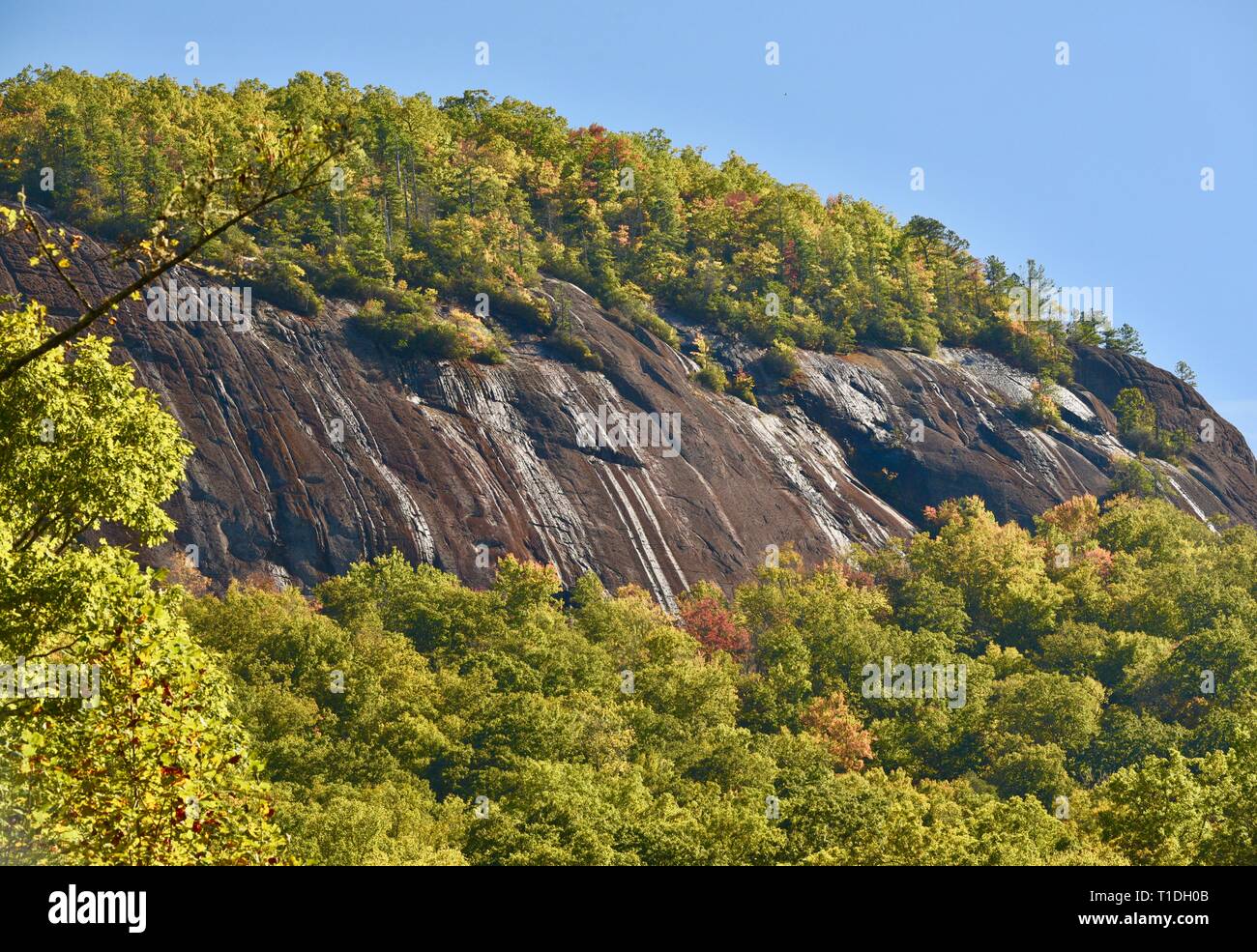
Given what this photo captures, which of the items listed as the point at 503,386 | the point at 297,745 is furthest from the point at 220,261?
the point at 297,745

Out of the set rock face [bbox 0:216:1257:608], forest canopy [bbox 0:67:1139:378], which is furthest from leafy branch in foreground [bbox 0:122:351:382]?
forest canopy [bbox 0:67:1139:378]

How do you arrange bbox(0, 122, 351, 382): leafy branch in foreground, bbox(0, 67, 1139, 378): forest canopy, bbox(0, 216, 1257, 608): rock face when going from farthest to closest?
1. bbox(0, 67, 1139, 378): forest canopy
2. bbox(0, 216, 1257, 608): rock face
3. bbox(0, 122, 351, 382): leafy branch in foreground

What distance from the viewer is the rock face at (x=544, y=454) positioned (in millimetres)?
77750

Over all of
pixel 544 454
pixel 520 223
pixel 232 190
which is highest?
pixel 520 223

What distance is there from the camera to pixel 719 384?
109 m

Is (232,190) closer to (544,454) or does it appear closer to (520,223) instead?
(544,454)

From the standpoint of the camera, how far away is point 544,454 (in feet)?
292

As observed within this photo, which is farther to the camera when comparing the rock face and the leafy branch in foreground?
the rock face

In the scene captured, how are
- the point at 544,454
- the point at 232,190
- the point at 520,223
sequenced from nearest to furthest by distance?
the point at 232,190 < the point at 544,454 < the point at 520,223

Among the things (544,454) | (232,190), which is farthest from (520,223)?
(232,190)

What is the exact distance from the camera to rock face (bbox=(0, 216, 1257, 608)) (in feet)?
255

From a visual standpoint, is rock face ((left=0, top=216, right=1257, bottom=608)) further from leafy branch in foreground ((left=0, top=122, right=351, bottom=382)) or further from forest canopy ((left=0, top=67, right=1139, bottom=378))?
leafy branch in foreground ((left=0, top=122, right=351, bottom=382))

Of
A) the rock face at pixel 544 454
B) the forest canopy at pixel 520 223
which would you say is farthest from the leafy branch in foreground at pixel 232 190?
the forest canopy at pixel 520 223

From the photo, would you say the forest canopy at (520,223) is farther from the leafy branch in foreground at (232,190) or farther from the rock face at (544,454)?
the leafy branch in foreground at (232,190)
